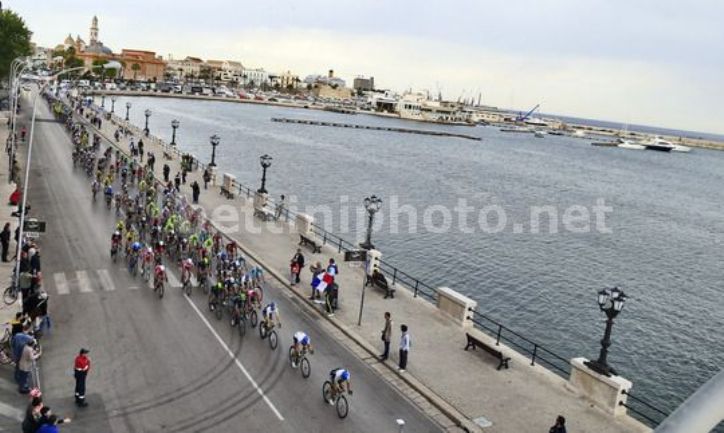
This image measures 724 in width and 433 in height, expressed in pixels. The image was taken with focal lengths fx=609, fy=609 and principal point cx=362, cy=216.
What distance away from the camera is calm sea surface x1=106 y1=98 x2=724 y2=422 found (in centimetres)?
3102

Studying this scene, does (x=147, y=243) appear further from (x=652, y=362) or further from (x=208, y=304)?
(x=652, y=362)

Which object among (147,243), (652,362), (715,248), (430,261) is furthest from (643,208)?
(147,243)

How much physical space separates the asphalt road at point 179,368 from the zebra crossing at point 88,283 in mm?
35

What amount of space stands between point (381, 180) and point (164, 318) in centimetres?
6346

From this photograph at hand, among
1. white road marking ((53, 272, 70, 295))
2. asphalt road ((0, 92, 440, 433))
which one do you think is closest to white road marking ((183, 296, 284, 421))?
asphalt road ((0, 92, 440, 433))

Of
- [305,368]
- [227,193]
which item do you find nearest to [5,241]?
[305,368]

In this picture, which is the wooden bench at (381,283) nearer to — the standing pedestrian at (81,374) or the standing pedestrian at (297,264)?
the standing pedestrian at (297,264)

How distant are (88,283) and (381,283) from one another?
11032mm

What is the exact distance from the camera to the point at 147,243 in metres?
27.2

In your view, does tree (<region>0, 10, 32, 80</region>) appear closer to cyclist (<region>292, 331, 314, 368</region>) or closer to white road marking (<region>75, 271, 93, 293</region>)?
white road marking (<region>75, 271, 93, 293</region>)

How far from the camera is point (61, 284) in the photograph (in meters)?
21.8

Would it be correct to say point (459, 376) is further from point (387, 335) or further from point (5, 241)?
point (5, 241)

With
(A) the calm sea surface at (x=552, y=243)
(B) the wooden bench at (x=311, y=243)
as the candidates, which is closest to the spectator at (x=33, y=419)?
(B) the wooden bench at (x=311, y=243)

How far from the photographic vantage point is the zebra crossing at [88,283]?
70.1ft
